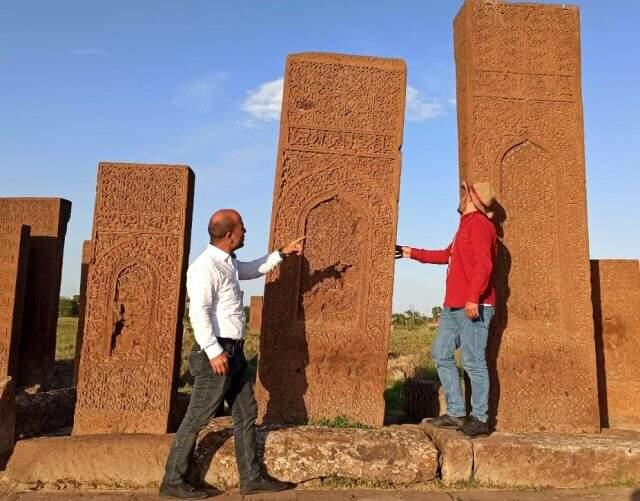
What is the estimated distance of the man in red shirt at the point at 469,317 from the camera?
3875mm

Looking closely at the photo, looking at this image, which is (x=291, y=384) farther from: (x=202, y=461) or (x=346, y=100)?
(x=346, y=100)

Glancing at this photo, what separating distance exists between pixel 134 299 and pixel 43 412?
1.40 metres

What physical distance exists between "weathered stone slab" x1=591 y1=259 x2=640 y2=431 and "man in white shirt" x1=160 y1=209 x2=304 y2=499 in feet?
10.2

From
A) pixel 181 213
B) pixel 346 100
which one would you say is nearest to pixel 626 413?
pixel 346 100

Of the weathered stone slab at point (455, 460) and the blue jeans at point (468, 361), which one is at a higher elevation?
the blue jeans at point (468, 361)

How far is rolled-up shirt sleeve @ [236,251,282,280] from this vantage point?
373 cm

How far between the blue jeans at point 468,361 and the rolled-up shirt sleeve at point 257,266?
127 cm

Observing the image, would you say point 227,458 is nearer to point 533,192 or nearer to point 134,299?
point 134,299

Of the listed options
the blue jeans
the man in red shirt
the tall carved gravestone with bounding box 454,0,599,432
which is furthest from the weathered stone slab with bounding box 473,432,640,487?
the tall carved gravestone with bounding box 454,0,599,432

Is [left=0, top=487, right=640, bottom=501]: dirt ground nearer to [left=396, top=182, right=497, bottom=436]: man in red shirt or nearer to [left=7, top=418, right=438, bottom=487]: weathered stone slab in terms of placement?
[left=7, top=418, right=438, bottom=487]: weathered stone slab

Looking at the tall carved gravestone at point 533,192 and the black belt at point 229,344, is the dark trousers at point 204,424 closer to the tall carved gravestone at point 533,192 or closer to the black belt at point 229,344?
the black belt at point 229,344

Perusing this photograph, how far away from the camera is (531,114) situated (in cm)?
470

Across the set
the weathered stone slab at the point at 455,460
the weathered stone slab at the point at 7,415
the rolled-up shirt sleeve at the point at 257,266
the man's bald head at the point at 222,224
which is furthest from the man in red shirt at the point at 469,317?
the weathered stone slab at the point at 7,415

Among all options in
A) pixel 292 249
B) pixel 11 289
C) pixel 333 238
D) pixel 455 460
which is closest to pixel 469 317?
pixel 455 460
